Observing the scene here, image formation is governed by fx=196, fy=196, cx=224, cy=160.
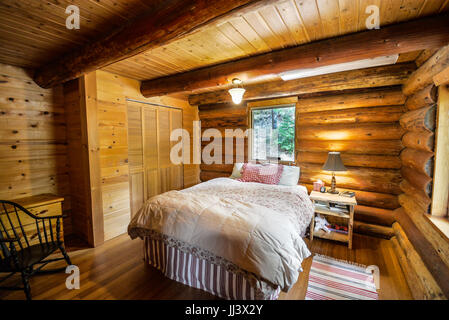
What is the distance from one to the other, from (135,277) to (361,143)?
11.7 ft

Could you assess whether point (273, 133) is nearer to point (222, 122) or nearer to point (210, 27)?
point (222, 122)

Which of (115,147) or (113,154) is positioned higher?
(115,147)

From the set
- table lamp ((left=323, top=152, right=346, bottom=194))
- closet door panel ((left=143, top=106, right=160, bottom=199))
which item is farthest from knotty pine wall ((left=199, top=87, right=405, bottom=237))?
closet door panel ((left=143, top=106, right=160, bottom=199))

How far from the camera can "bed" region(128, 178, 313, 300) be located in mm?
Result: 1529

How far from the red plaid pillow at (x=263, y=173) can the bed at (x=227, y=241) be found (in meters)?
0.75

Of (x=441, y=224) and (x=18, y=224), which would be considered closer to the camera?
(x=441, y=224)

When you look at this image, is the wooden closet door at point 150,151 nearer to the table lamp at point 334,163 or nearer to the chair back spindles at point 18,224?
the chair back spindles at point 18,224

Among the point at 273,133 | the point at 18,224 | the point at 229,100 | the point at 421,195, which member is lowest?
the point at 18,224

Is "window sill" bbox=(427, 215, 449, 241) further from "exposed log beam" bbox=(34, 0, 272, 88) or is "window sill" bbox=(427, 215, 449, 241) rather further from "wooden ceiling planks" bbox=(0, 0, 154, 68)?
"wooden ceiling planks" bbox=(0, 0, 154, 68)

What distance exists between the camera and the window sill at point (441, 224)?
65.2 inches

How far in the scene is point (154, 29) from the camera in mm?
1573

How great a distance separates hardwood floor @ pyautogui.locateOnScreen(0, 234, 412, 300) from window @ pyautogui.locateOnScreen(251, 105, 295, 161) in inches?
66.8

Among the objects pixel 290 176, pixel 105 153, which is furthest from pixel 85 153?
pixel 290 176

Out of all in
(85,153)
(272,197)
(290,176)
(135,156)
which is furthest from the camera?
(135,156)
